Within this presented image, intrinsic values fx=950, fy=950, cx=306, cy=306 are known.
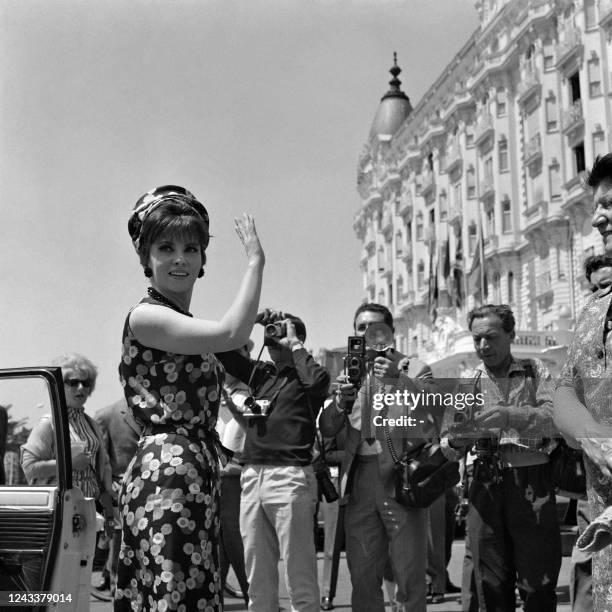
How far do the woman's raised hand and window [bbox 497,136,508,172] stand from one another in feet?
144

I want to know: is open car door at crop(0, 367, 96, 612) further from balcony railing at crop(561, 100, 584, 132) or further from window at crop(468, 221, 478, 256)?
window at crop(468, 221, 478, 256)

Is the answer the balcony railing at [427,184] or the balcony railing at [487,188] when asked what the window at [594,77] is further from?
the balcony railing at [427,184]

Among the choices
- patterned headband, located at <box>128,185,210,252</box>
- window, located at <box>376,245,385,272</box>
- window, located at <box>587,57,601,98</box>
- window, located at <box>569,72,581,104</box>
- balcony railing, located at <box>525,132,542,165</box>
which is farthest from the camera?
window, located at <box>376,245,385,272</box>

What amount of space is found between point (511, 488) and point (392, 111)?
242ft

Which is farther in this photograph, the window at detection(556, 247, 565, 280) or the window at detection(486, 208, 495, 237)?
the window at detection(486, 208, 495, 237)

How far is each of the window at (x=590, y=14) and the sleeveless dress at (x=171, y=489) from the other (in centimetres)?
3715

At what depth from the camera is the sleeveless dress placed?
270 cm

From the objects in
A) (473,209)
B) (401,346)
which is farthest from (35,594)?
(401,346)

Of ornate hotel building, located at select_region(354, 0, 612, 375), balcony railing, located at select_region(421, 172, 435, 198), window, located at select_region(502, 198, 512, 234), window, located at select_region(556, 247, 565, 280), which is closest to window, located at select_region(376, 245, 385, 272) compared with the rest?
ornate hotel building, located at select_region(354, 0, 612, 375)

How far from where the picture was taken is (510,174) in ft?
147

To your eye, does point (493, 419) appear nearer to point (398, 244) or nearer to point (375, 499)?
point (375, 499)

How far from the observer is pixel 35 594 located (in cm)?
319

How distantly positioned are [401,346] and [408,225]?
8210mm

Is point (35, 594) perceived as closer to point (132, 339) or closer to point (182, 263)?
point (132, 339)
